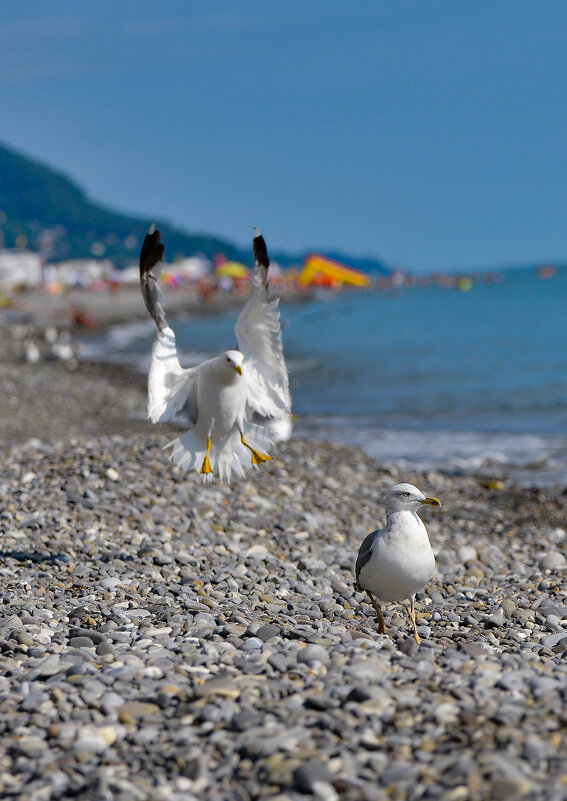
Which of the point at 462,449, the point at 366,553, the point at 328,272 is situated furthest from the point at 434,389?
the point at 366,553

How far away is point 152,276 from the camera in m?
5.99

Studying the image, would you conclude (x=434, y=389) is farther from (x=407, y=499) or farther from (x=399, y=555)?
(x=399, y=555)

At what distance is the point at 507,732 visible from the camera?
304 cm

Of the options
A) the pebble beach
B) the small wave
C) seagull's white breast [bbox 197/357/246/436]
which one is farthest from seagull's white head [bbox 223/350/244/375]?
the small wave

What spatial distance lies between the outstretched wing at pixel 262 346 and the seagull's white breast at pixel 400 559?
6.32 feet

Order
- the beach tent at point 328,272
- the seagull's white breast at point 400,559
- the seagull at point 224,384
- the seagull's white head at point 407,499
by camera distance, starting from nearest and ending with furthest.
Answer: the seagull's white breast at point 400,559, the seagull's white head at point 407,499, the seagull at point 224,384, the beach tent at point 328,272

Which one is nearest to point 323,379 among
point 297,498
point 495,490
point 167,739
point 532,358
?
point 532,358

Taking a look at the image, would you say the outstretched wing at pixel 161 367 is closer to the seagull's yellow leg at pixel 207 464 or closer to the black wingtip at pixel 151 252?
the black wingtip at pixel 151 252

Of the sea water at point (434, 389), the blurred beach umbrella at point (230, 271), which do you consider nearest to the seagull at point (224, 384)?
the sea water at point (434, 389)

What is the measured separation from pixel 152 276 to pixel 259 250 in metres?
0.79

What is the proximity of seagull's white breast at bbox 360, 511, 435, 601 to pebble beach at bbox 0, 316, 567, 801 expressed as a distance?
315 mm

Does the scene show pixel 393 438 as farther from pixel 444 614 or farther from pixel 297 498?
pixel 444 614

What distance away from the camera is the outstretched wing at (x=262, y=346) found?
5.90 metres

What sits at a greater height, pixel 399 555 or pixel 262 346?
pixel 262 346
